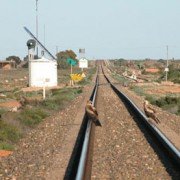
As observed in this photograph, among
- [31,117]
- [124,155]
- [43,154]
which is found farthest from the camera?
[31,117]

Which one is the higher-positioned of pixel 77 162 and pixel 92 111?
pixel 92 111

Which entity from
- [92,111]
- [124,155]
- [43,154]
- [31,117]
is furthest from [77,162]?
[31,117]

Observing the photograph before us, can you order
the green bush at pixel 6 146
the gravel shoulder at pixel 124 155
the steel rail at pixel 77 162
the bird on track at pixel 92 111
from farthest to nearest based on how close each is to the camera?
the bird on track at pixel 92 111 < the green bush at pixel 6 146 < the gravel shoulder at pixel 124 155 < the steel rail at pixel 77 162

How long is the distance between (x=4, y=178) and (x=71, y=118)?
450 inches

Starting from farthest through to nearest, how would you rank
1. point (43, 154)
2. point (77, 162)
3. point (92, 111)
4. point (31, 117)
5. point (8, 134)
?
point (31, 117), point (8, 134), point (92, 111), point (43, 154), point (77, 162)

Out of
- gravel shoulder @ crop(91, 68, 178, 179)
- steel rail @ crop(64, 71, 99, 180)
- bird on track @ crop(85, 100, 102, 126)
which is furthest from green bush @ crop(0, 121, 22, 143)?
gravel shoulder @ crop(91, 68, 178, 179)

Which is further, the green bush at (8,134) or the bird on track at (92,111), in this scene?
the bird on track at (92,111)

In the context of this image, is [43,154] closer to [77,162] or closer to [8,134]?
[77,162]

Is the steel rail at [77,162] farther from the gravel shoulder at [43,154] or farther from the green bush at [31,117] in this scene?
the green bush at [31,117]

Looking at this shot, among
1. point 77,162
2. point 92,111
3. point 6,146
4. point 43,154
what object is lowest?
point 6,146

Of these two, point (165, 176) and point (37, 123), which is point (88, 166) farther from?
point (37, 123)

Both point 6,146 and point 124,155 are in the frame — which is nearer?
point 124,155

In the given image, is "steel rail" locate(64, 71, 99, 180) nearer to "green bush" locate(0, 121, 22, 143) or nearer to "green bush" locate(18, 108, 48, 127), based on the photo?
"green bush" locate(0, 121, 22, 143)

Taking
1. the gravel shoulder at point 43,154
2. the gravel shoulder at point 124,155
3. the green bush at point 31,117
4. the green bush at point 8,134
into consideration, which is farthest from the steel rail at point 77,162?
the green bush at point 31,117
